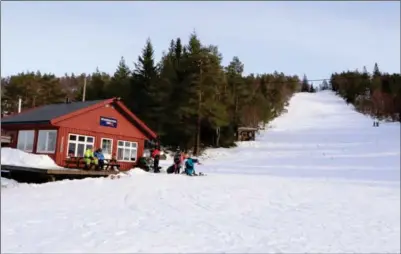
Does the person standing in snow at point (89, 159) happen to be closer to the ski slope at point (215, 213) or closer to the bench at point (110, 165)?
the bench at point (110, 165)

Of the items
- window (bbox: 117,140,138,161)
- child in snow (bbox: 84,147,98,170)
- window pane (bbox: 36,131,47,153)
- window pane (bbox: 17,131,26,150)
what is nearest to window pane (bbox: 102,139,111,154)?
window (bbox: 117,140,138,161)

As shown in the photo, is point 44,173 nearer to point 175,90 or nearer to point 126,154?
point 126,154

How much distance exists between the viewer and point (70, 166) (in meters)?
21.2

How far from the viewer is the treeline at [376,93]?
32481mm

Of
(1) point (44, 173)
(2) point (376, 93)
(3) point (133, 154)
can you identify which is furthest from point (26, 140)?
(2) point (376, 93)

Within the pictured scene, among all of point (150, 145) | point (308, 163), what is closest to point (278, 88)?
point (150, 145)

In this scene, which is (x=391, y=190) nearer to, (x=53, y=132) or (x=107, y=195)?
(x=107, y=195)

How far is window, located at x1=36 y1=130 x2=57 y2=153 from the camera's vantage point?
69.2ft

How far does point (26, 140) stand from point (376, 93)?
28758 millimetres

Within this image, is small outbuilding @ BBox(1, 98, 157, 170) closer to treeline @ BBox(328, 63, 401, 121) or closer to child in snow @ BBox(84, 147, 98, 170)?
child in snow @ BBox(84, 147, 98, 170)

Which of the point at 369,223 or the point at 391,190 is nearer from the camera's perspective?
the point at 369,223

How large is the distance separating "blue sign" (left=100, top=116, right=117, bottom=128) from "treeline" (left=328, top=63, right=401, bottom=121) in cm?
1764

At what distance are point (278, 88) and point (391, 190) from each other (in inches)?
1940

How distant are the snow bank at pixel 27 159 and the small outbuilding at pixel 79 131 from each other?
1.56ft
